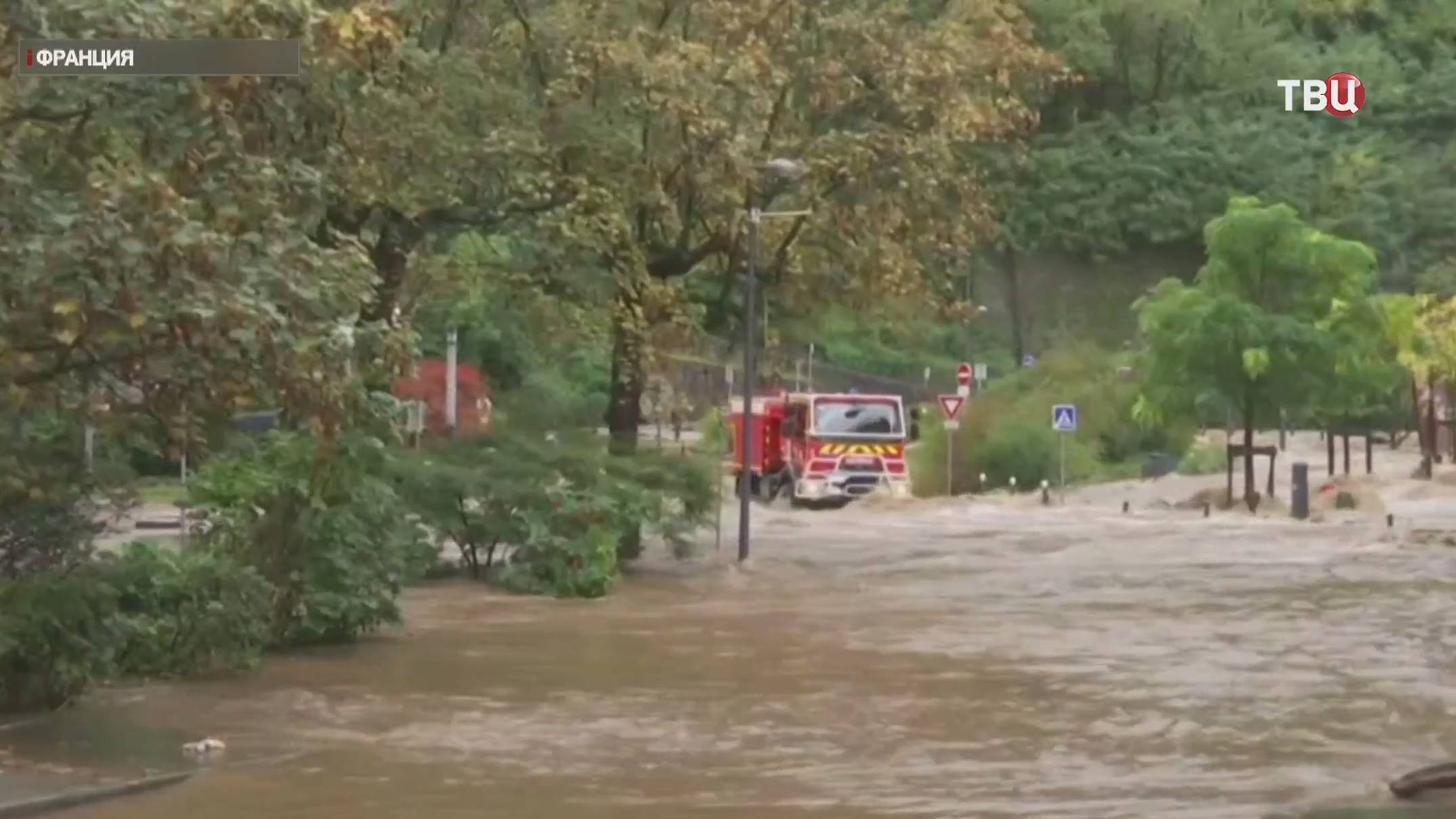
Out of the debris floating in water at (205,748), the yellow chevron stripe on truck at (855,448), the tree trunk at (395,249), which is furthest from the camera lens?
the yellow chevron stripe on truck at (855,448)

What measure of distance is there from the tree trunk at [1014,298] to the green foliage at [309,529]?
74.0 m

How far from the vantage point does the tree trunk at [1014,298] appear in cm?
9544

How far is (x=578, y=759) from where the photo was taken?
15469mm

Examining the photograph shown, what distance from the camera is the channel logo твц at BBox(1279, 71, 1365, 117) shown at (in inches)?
3629

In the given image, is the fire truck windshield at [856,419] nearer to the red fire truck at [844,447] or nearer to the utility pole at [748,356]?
the red fire truck at [844,447]

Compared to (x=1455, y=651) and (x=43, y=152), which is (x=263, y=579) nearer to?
(x=43, y=152)

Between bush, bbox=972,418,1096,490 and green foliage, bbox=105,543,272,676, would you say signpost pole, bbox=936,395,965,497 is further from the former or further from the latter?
green foliage, bbox=105,543,272,676

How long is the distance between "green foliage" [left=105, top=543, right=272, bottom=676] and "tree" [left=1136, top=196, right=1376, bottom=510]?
1178 inches

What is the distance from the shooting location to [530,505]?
1145 inches

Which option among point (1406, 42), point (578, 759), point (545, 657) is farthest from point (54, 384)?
point (1406, 42)

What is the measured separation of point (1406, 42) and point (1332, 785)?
311 ft

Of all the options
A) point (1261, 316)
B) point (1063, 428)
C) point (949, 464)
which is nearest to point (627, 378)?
point (1063, 428)

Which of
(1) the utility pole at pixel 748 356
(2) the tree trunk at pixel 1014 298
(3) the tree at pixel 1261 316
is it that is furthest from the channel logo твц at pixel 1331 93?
(1) the utility pole at pixel 748 356

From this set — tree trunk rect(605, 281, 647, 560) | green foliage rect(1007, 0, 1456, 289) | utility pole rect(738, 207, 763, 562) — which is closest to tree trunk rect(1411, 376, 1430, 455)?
green foliage rect(1007, 0, 1456, 289)
